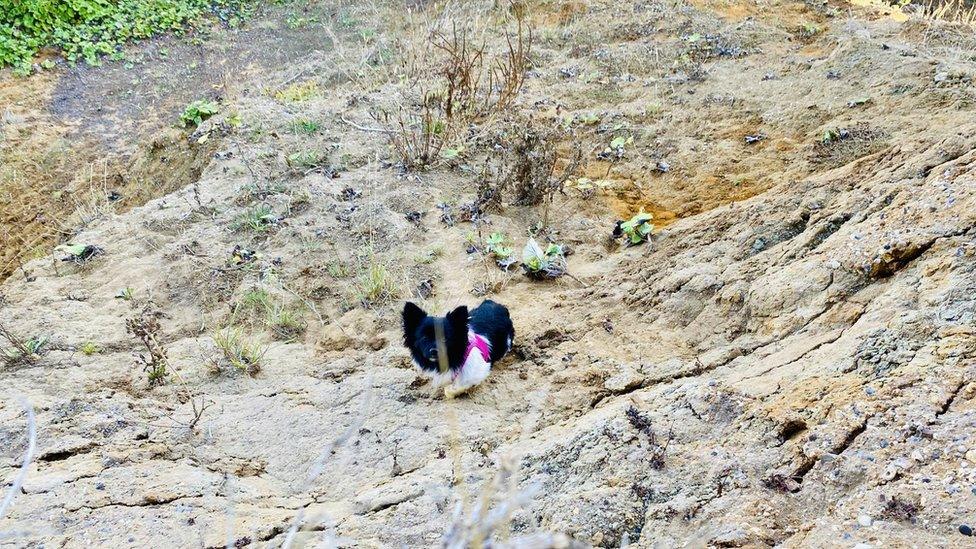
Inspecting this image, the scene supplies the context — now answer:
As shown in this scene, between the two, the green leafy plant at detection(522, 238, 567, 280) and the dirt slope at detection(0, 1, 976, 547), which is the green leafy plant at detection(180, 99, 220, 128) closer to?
the dirt slope at detection(0, 1, 976, 547)

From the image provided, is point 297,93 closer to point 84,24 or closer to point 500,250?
point 500,250

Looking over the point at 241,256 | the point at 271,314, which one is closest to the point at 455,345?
the point at 271,314

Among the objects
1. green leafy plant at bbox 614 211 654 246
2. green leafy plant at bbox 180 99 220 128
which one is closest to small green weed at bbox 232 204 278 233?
green leafy plant at bbox 180 99 220 128

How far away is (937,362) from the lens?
2.32 m

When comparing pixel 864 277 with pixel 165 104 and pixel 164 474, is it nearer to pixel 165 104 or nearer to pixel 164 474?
pixel 164 474

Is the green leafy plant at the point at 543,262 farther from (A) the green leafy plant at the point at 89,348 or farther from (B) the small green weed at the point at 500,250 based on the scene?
(A) the green leafy plant at the point at 89,348

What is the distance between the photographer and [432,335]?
3.48 m

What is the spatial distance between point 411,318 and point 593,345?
3.93ft

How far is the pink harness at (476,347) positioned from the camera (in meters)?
3.59

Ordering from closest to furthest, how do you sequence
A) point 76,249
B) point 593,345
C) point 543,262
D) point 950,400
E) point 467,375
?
point 950,400 < point 467,375 < point 593,345 < point 543,262 < point 76,249

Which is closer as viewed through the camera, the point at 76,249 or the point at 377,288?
the point at 377,288

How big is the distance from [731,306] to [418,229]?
2870 mm

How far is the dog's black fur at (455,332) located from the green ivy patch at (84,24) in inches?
411

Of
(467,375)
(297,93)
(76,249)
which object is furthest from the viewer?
(297,93)
